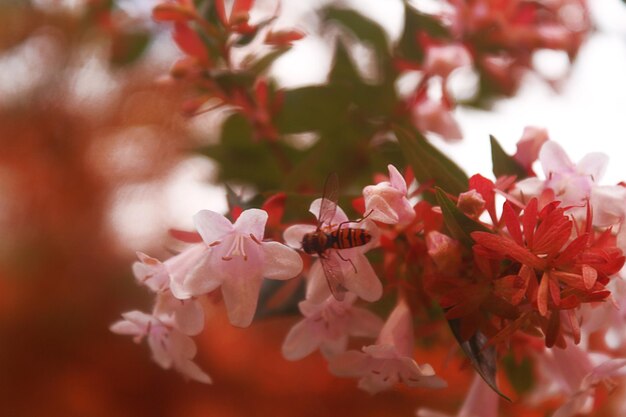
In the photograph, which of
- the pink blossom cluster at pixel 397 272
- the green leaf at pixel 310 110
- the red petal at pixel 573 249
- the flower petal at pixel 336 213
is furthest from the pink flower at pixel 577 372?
the green leaf at pixel 310 110

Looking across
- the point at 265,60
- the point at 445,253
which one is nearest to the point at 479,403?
the point at 445,253

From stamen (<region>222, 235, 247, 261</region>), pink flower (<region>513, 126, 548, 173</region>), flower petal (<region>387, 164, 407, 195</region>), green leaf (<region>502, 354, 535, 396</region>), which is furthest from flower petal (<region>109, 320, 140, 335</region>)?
green leaf (<region>502, 354, 535, 396</region>)

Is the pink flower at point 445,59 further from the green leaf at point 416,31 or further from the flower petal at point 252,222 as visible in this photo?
the flower petal at point 252,222

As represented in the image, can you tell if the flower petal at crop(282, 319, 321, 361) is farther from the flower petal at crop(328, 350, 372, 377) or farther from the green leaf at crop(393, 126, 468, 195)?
the green leaf at crop(393, 126, 468, 195)

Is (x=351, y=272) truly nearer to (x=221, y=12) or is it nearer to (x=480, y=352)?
(x=480, y=352)

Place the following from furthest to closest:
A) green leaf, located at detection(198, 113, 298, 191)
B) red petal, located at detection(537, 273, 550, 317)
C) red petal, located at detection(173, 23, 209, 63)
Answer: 1. green leaf, located at detection(198, 113, 298, 191)
2. red petal, located at detection(173, 23, 209, 63)
3. red petal, located at detection(537, 273, 550, 317)

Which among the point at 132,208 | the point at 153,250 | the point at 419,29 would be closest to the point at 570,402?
the point at 419,29
